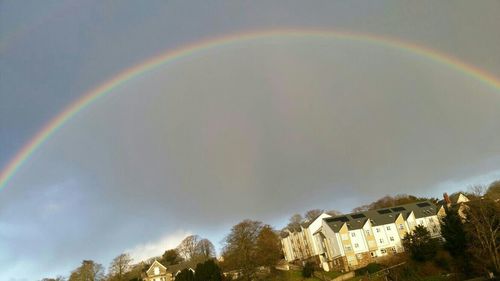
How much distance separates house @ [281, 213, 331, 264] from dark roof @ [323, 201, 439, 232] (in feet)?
23.0

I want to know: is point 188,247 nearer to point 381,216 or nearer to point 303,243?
point 303,243

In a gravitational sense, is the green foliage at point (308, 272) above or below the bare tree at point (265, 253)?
below

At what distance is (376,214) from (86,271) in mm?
76662

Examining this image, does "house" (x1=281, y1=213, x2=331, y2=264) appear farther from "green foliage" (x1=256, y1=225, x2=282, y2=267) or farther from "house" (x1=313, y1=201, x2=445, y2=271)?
"green foliage" (x1=256, y1=225, x2=282, y2=267)

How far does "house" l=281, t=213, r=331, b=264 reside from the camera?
97.3 meters

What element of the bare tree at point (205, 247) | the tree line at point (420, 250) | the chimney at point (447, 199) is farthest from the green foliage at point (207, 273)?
the bare tree at point (205, 247)

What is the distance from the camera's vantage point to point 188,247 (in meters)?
138

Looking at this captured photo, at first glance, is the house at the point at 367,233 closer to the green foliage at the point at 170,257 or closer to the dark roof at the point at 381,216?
the dark roof at the point at 381,216

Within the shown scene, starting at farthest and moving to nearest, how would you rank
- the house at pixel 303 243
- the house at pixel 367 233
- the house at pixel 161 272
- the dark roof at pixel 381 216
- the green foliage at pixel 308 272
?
the house at pixel 161 272
the house at pixel 303 243
the dark roof at pixel 381 216
the house at pixel 367 233
the green foliage at pixel 308 272

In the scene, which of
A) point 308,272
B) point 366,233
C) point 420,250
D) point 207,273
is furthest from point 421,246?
point 207,273

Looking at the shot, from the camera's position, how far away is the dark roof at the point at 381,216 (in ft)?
287

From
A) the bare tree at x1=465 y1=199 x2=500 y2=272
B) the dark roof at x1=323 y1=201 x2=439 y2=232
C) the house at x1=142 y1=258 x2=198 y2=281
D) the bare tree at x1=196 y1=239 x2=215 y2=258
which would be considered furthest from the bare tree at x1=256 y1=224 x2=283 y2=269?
Answer: the bare tree at x1=196 y1=239 x2=215 y2=258

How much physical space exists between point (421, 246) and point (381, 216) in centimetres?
2404

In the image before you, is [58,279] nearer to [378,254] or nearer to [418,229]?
[378,254]
